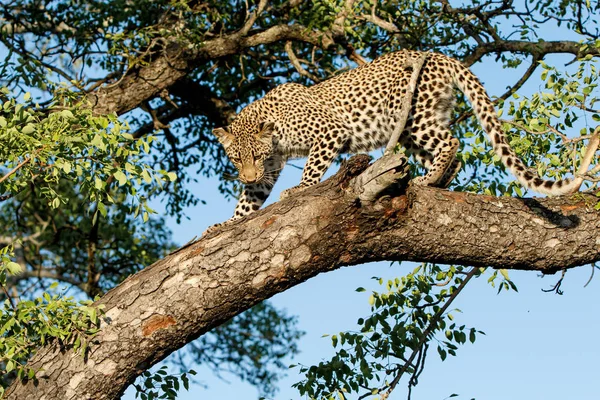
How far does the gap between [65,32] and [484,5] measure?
4.77 meters

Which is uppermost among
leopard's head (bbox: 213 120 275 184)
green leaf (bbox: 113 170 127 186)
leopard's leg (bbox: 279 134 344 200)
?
leopard's head (bbox: 213 120 275 184)

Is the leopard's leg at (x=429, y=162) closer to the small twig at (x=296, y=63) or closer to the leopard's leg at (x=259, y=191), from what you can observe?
the leopard's leg at (x=259, y=191)

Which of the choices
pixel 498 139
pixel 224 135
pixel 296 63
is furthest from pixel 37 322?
pixel 296 63

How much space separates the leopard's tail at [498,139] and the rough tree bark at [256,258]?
0.40 metres

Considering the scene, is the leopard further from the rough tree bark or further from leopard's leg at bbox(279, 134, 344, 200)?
the rough tree bark

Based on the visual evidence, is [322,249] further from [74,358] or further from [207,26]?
[207,26]

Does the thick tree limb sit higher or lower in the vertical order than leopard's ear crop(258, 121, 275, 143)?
higher

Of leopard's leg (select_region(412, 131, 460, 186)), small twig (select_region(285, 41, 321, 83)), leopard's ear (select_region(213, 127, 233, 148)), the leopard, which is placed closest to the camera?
leopard's leg (select_region(412, 131, 460, 186))

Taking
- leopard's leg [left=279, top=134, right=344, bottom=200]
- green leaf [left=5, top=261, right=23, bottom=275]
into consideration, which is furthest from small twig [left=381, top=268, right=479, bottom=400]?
green leaf [left=5, top=261, right=23, bottom=275]

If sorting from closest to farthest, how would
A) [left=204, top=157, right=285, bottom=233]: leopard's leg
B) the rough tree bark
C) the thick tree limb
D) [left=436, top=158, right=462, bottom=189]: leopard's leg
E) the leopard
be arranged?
the rough tree bark
[left=436, top=158, right=462, bottom=189]: leopard's leg
the leopard
[left=204, top=157, right=285, bottom=233]: leopard's leg
the thick tree limb

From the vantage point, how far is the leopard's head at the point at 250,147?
28.6 feet

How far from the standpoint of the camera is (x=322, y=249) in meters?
5.79

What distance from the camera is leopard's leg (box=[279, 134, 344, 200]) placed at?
8.24 metres

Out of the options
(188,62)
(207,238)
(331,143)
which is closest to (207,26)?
(188,62)
